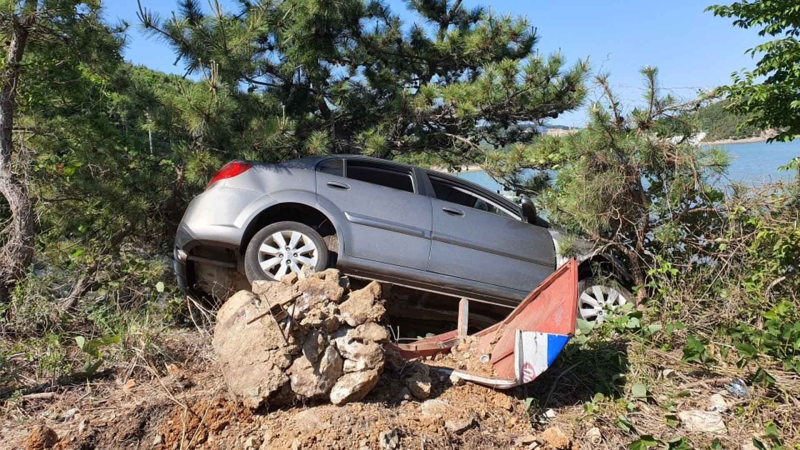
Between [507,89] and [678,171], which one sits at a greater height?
[507,89]

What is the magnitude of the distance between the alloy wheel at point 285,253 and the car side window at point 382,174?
832 mm

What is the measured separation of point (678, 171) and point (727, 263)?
88cm

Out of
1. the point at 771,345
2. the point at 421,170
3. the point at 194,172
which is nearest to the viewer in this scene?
the point at 771,345

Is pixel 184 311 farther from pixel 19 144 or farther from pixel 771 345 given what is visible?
pixel 771 345

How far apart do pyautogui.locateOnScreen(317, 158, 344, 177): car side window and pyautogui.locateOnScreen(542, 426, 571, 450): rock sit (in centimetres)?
292

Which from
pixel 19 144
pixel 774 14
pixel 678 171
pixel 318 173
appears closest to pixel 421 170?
pixel 318 173

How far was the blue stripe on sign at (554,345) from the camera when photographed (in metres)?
3.68

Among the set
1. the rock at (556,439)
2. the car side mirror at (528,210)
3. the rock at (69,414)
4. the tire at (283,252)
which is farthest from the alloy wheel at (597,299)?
the rock at (69,414)

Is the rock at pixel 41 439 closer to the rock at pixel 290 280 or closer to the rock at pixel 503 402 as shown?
the rock at pixel 290 280

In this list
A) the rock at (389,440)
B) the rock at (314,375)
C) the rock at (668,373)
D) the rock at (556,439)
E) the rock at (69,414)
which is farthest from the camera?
the rock at (668,373)

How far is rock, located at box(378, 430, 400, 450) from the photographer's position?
3.11m

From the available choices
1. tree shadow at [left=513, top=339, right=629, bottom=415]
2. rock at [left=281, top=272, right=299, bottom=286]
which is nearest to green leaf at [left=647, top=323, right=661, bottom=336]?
tree shadow at [left=513, top=339, right=629, bottom=415]

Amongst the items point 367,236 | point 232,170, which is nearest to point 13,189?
point 232,170

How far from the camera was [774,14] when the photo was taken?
31.2ft
